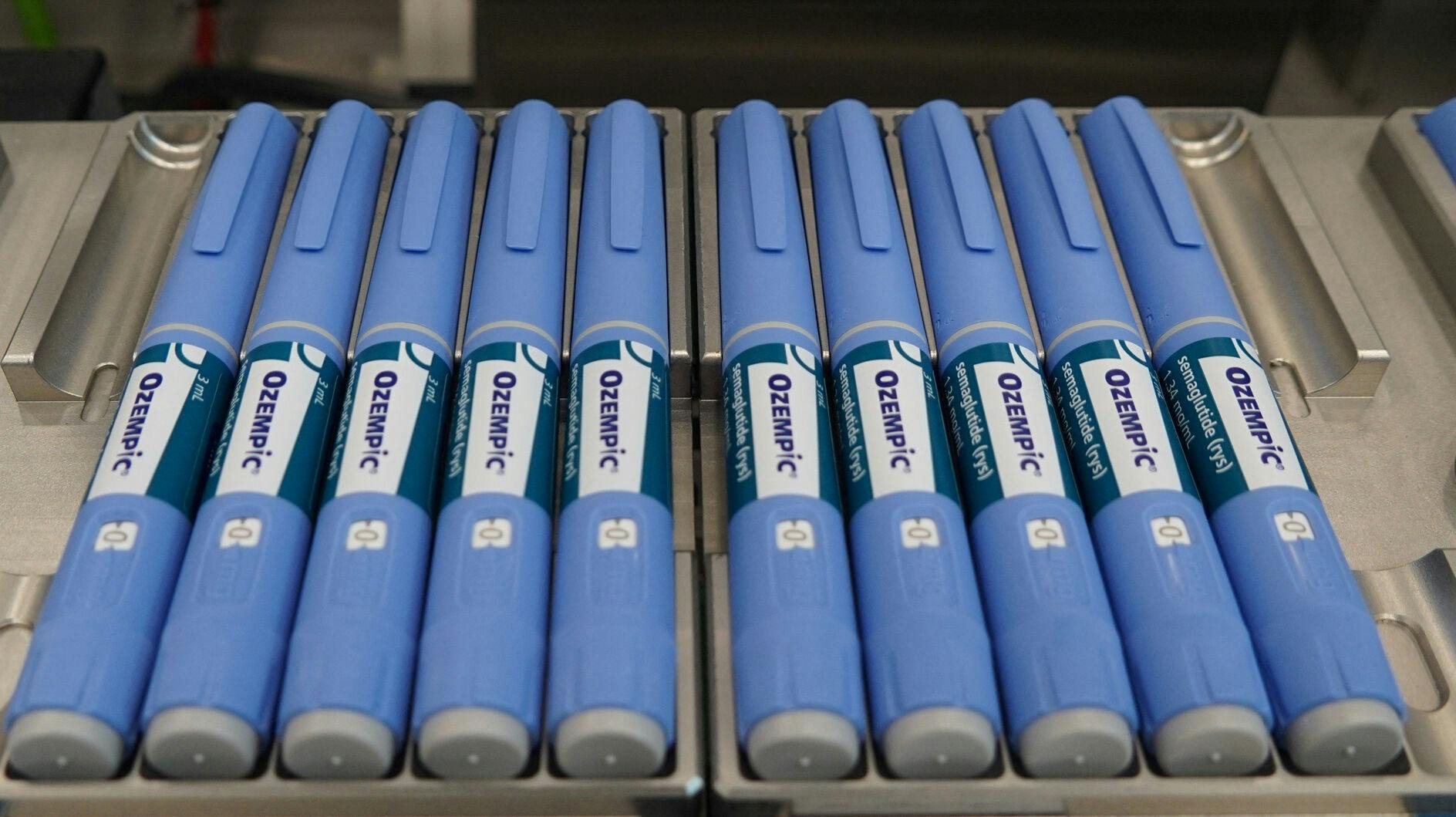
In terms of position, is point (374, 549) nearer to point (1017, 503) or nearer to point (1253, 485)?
point (1017, 503)

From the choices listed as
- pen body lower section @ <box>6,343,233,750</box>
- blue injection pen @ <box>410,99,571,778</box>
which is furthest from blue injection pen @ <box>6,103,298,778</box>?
blue injection pen @ <box>410,99,571,778</box>

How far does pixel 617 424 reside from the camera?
22.4 inches

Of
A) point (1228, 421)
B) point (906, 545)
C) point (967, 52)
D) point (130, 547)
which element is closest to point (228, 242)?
point (130, 547)

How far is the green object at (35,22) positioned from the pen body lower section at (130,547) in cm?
102

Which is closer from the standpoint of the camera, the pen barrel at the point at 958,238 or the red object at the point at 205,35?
the pen barrel at the point at 958,238

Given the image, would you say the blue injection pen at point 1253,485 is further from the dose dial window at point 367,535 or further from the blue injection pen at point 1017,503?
the dose dial window at point 367,535

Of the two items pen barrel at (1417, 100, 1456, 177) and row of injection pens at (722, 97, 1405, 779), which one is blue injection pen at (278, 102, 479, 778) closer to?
row of injection pens at (722, 97, 1405, 779)

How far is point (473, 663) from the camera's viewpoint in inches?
19.1

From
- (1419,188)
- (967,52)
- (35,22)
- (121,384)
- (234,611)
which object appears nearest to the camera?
(234,611)

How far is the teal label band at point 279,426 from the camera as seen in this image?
548mm

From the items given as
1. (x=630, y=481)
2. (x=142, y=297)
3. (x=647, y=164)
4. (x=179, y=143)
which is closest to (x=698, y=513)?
(x=630, y=481)

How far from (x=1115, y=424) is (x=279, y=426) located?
40 cm

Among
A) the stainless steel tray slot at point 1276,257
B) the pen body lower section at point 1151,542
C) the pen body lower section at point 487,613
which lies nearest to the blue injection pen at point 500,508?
the pen body lower section at point 487,613

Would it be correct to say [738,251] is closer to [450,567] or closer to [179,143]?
[450,567]
